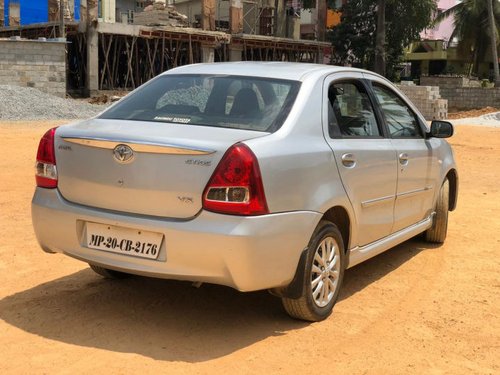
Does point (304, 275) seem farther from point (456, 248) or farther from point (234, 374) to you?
point (456, 248)

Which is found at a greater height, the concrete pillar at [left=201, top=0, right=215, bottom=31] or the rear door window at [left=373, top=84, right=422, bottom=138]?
the concrete pillar at [left=201, top=0, right=215, bottom=31]

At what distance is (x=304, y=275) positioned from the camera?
381 cm

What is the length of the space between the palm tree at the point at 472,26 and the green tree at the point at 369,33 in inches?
267

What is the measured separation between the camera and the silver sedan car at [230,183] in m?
3.49

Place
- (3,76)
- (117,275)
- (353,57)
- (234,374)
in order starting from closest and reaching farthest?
(234,374) < (117,275) < (3,76) < (353,57)

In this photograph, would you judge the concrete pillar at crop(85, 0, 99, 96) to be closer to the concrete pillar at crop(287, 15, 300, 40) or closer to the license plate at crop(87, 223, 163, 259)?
the concrete pillar at crop(287, 15, 300, 40)

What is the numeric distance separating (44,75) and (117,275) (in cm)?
2258

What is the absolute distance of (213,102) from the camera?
14.0 ft

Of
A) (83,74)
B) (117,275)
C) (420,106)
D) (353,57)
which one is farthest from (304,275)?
(353,57)

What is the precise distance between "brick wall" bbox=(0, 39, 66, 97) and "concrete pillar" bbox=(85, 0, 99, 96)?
9.62 feet

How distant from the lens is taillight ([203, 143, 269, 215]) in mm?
3465

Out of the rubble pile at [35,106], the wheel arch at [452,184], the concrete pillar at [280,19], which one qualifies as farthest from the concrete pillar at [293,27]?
the wheel arch at [452,184]

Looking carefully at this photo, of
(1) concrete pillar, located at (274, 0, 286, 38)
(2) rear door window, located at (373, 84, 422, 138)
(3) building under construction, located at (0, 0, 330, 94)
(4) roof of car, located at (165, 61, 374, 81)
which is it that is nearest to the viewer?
(4) roof of car, located at (165, 61, 374, 81)

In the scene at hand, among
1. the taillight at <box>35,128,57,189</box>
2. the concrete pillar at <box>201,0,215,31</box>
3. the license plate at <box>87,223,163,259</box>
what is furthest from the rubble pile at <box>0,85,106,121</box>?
the license plate at <box>87,223,163,259</box>
